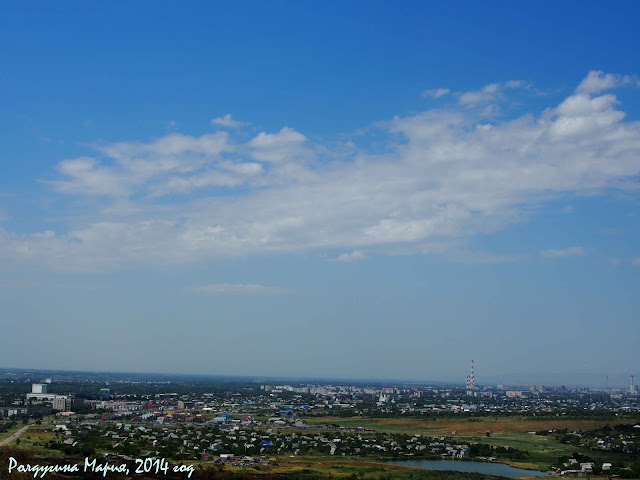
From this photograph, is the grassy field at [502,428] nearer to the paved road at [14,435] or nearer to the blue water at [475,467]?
the blue water at [475,467]

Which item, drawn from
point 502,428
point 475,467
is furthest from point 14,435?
point 502,428

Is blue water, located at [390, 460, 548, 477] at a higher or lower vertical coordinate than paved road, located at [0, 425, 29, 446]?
lower

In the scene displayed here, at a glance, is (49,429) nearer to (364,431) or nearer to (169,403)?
(364,431)

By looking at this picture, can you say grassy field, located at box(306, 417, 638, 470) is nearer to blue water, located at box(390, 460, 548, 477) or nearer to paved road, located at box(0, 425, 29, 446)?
blue water, located at box(390, 460, 548, 477)

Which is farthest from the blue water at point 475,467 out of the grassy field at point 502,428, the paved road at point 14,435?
the paved road at point 14,435

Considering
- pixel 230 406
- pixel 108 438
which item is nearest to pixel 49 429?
pixel 108 438

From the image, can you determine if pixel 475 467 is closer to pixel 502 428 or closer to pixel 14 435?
pixel 502 428

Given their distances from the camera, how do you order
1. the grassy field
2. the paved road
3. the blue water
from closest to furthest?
the blue water < the paved road < the grassy field

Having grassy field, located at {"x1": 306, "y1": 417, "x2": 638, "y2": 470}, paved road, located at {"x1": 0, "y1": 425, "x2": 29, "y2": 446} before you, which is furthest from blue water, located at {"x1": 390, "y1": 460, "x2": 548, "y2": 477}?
paved road, located at {"x1": 0, "y1": 425, "x2": 29, "y2": 446}
